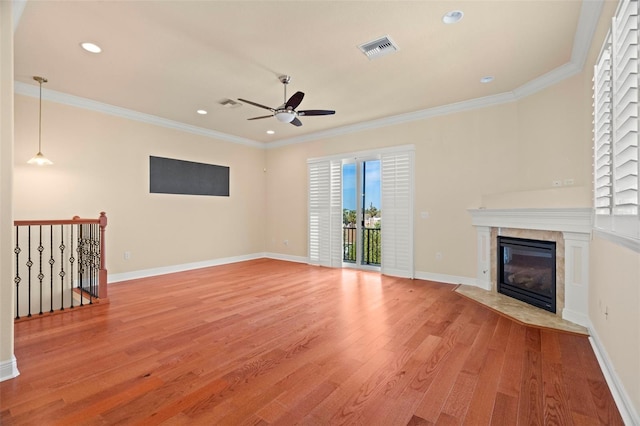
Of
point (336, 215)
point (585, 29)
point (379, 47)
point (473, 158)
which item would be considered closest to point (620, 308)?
point (585, 29)

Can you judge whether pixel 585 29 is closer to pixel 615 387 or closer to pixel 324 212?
pixel 615 387

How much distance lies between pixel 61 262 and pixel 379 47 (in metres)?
5.50

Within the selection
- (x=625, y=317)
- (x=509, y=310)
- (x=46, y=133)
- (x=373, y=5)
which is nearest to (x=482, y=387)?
(x=625, y=317)

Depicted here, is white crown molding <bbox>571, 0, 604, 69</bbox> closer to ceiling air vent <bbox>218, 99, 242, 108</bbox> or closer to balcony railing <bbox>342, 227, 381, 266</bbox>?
balcony railing <bbox>342, 227, 381, 266</bbox>

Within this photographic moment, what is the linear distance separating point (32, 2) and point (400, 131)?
16.7ft

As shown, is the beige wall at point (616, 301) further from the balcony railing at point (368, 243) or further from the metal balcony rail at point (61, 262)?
the metal balcony rail at point (61, 262)

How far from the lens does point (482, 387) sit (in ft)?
6.89

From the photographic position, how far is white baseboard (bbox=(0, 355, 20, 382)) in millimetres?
2152

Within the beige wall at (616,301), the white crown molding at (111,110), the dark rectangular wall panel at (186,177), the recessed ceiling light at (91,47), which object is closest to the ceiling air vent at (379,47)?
the beige wall at (616,301)

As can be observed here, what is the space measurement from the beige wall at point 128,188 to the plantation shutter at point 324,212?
68.4 inches

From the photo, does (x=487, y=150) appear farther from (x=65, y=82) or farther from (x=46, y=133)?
(x=46, y=133)

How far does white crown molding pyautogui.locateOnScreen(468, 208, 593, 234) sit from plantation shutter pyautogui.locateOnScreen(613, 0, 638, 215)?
1243mm

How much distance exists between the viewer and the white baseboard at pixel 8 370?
84.7 inches

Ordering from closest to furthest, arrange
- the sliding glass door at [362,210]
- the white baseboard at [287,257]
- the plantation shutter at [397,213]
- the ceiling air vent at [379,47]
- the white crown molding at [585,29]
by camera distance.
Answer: the white crown molding at [585,29] < the ceiling air vent at [379,47] < the plantation shutter at [397,213] < the sliding glass door at [362,210] < the white baseboard at [287,257]
